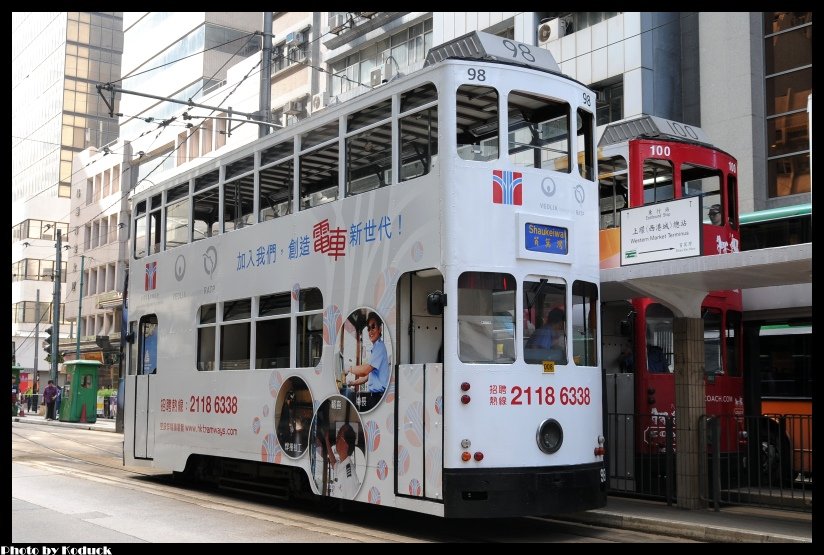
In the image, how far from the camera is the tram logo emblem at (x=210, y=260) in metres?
13.5

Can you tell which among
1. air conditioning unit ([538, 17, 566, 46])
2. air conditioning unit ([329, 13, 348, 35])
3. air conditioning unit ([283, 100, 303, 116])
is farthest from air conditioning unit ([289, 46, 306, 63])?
air conditioning unit ([538, 17, 566, 46])

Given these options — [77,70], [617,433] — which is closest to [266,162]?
[617,433]

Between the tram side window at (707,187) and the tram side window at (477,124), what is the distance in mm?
5150

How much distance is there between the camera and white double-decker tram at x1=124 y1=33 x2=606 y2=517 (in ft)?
31.8

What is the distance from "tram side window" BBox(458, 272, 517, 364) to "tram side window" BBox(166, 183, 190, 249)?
589 cm

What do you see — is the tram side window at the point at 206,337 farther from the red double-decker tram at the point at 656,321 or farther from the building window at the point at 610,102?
the building window at the point at 610,102

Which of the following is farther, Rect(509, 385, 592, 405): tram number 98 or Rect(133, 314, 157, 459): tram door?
Rect(133, 314, 157, 459): tram door

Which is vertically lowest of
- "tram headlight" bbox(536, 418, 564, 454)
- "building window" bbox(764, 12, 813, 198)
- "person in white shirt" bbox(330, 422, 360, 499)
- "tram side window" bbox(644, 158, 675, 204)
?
"person in white shirt" bbox(330, 422, 360, 499)

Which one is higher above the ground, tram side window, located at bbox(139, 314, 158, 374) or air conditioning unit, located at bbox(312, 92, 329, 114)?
air conditioning unit, located at bbox(312, 92, 329, 114)

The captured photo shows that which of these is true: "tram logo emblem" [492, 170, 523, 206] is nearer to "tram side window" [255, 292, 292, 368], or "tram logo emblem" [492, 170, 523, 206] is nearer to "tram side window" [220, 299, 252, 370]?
"tram side window" [255, 292, 292, 368]

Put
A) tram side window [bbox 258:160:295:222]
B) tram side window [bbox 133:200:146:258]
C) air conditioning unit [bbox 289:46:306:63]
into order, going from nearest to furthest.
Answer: tram side window [bbox 258:160:295:222], tram side window [bbox 133:200:146:258], air conditioning unit [bbox 289:46:306:63]
